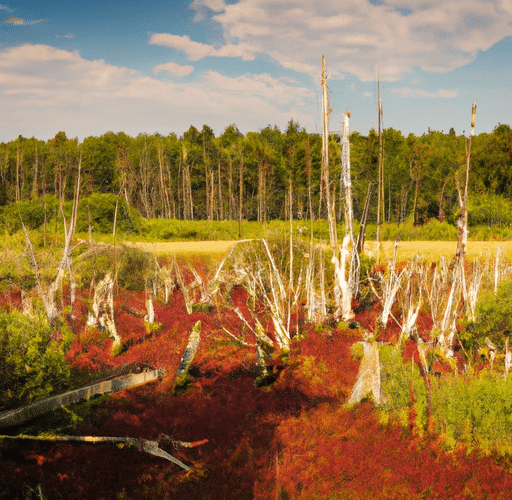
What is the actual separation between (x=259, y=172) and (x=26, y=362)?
3835 centimetres

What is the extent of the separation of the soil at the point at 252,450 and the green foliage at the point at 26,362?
2.71 ft

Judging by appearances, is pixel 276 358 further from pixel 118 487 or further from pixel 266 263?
pixel 266 263

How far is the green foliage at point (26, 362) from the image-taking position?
10008mm

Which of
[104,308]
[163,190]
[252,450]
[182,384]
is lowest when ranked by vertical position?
[252,450]

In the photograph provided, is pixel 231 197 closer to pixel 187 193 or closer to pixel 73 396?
pixel 187 193

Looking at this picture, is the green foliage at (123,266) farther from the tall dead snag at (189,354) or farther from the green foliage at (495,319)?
the green foliage at (495,319)

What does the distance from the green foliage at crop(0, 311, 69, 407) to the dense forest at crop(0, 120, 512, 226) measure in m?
24.1

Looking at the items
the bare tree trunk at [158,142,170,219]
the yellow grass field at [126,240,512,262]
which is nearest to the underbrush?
the yellow grass field at [126,240,512,262]

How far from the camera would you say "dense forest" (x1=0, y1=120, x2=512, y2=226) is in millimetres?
36219

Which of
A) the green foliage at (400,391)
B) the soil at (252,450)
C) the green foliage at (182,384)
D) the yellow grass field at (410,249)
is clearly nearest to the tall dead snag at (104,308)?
the soil at (252,450)

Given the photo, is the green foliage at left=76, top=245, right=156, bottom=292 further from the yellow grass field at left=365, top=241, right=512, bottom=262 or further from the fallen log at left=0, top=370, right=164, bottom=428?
the yellow grass field at left=365, top=241, right=512, bottom=262

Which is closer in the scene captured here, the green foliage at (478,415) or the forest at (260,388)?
the forest at (260,388)

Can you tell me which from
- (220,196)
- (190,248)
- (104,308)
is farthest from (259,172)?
(104,308)

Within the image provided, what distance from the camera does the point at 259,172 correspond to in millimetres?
46688
